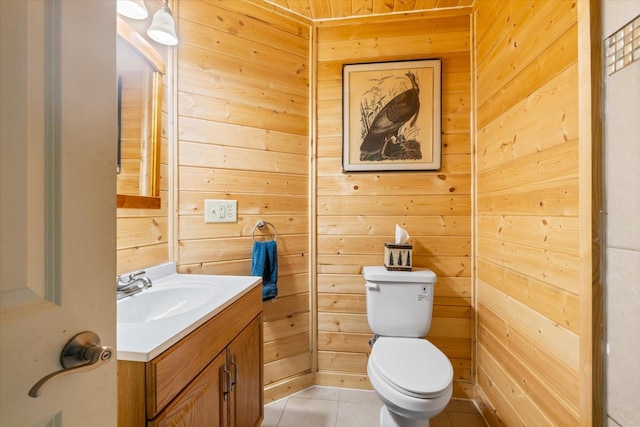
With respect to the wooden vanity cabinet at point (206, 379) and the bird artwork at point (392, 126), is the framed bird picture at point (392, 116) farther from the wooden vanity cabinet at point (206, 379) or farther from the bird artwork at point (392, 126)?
the wooden vanity cabinet at point (206, 379)

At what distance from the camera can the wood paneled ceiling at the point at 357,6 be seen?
1641mm

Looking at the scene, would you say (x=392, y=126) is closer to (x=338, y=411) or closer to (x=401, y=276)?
(x=401, y=276)

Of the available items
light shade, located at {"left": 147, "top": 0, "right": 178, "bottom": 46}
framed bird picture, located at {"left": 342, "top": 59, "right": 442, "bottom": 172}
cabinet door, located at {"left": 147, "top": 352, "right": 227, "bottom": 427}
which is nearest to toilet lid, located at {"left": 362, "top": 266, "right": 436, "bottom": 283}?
framed bird picture, located at {"left": 342, "top": 59, "right": 442, "bottom": 172}

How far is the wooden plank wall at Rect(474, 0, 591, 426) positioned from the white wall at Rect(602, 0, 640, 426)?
93mm

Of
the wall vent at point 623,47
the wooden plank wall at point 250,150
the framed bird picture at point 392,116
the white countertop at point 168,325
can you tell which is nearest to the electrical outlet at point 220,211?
the wooden plank wall at point 250,150

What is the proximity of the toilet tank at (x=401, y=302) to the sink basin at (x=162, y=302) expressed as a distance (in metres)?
0.91

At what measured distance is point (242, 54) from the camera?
1.59 metres

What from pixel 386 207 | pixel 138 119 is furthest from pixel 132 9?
pixel 386 207

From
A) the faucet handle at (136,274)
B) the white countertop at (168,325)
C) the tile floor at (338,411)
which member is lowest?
the tile floor at (338,411)

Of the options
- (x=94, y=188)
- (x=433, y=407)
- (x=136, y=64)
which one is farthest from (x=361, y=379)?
(x=136, y=64)

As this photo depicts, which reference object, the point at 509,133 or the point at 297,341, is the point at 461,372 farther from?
the point at 509,133

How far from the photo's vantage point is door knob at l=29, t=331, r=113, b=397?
43 cm

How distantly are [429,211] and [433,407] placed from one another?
42.0 inches

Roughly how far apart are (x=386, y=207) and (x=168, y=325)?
4.52ft
